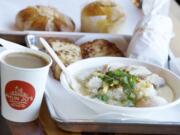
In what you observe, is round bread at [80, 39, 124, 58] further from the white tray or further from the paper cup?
the paper cup

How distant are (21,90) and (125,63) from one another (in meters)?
0.30

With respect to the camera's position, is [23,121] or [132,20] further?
[132,20]

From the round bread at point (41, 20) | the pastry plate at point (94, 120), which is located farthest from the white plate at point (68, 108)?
the round bread at point (41, 20)

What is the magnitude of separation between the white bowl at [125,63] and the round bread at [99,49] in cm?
9

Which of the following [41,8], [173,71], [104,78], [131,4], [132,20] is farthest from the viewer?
[131,4]

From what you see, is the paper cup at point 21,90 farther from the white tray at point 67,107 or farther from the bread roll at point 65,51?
the bread roll at point 65,51

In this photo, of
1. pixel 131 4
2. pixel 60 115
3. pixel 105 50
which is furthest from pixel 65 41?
pixel 131 4

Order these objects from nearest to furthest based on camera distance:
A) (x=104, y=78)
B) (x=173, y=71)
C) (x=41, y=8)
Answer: (x=104, y=78) < (x=173, y=71) < (x=41, y=8)

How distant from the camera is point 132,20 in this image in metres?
1.27

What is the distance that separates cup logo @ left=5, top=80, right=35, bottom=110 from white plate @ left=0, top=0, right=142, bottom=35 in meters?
0.42

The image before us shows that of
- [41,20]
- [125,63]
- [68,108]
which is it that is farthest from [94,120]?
[41,20]

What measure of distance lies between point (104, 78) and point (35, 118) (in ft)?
0.52

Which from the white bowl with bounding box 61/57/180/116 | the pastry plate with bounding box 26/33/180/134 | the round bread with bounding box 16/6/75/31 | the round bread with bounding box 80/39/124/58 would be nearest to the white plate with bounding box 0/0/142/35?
the round bread with bounding box 16/6/75/31

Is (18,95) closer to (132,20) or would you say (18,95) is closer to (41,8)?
(41,8)
